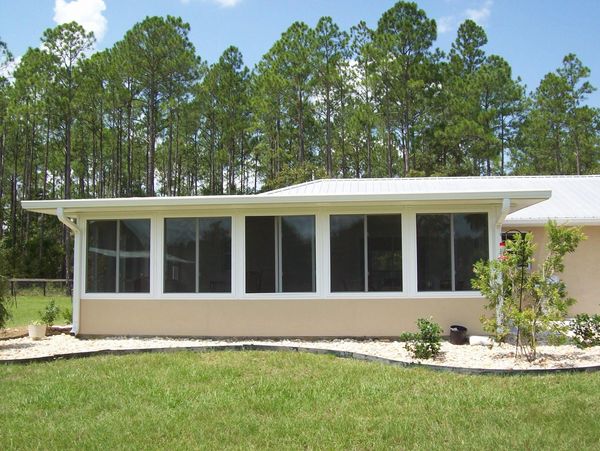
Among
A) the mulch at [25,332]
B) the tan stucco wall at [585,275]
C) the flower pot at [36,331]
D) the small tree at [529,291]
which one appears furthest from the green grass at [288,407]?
the tan stucco wall at [585,275]

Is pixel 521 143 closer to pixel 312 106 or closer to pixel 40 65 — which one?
pixel 312 106

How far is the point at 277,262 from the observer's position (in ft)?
31.4

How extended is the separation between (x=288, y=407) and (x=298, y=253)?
4.37 meters

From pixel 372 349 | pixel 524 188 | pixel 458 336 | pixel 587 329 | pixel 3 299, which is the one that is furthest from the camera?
pixel 524 188

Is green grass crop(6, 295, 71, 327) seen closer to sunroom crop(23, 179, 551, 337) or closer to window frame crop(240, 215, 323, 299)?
sunroom crop(23, 179, 551, 337)

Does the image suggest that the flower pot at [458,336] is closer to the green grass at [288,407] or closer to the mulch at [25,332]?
the green grass at [288,407]

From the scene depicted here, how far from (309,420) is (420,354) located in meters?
2.98

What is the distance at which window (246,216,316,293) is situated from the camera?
9523 mm

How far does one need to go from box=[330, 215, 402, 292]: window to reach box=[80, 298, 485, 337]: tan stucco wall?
0.33 metres

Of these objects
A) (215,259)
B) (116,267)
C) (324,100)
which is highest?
(324,100)

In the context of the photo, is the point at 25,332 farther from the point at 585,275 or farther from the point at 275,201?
→ the point at 585,275

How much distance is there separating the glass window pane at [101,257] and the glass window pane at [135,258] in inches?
5.5

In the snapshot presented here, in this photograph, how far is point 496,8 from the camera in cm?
1387

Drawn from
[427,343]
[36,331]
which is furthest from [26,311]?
[427,343]
